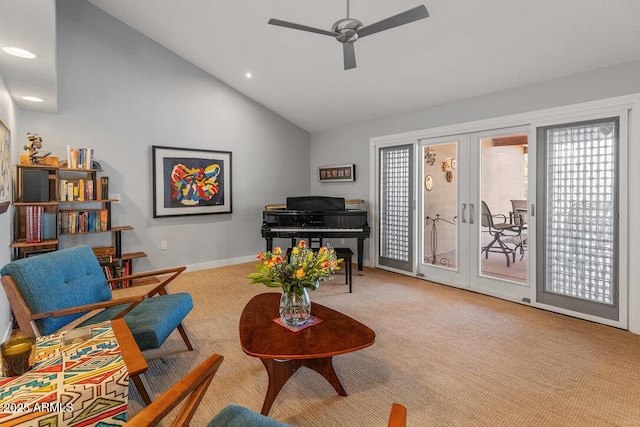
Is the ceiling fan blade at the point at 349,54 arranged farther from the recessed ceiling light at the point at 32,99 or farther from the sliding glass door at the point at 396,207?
the recessed ceiling light at the point at 32,99

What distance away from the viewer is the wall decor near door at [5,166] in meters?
2.83

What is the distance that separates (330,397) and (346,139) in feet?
15.2

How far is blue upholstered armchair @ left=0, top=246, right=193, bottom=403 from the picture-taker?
2.03m

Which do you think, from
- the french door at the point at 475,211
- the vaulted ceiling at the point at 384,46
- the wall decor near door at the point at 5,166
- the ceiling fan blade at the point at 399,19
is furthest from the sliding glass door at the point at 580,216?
the wall decor near door at the point at 5,166

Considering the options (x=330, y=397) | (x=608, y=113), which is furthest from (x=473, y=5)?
(x=330, y=397)

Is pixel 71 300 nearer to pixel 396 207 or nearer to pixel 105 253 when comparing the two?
pixel 105 253

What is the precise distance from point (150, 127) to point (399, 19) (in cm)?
397

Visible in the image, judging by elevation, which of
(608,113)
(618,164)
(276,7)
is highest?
(276,7)

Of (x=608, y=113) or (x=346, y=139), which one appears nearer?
(x=608, y=113)

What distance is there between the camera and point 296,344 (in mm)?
1938

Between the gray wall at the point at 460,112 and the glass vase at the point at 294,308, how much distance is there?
132 inches

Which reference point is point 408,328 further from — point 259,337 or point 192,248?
point 192,248

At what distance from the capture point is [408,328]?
326 cm

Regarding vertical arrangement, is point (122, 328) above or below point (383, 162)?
below
